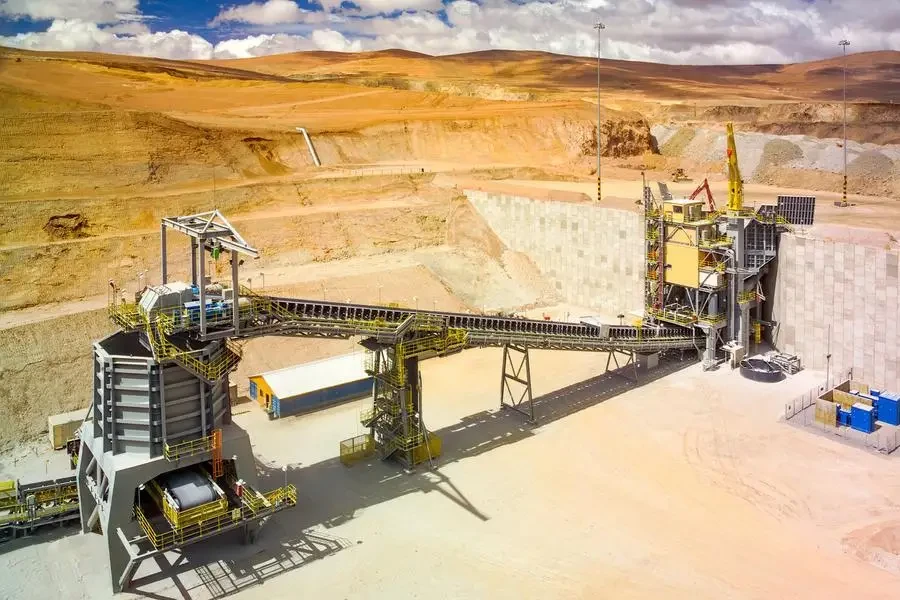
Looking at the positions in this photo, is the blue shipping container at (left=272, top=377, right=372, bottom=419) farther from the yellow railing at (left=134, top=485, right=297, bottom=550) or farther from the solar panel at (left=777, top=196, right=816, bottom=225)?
the solar panel at (left=777, top=196, right=816, bottom=225)

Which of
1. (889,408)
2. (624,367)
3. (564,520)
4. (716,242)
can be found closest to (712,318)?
(716,242)

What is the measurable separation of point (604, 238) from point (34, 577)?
32.2 meters

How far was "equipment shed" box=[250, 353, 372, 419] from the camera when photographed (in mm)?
31266

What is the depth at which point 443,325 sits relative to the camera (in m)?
26.1

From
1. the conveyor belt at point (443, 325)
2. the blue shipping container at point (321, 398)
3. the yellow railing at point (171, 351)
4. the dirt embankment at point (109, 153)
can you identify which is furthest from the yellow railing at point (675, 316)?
the dirt embankment at point (109, 153)

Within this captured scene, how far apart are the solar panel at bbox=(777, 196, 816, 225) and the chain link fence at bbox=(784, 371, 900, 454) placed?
8.89 meters

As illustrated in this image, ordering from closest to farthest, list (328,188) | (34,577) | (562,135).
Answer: (34,577) → (328,188) → (562,135)

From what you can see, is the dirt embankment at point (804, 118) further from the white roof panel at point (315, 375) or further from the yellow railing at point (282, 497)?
the yellow railing at point (282, 497)

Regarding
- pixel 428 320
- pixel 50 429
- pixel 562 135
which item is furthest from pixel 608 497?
pixel 562 135

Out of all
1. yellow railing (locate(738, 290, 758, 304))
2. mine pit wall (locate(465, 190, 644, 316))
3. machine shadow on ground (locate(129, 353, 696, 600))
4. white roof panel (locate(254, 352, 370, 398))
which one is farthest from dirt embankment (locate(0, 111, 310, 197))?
yellow railing (locate(738, 290, 758, 304))

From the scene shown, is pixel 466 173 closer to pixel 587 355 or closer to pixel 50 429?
pixel 587 355

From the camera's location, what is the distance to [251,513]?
68.4ft

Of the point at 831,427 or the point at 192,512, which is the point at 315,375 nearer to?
the point at 192,512

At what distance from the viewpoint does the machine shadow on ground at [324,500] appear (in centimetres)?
2034
